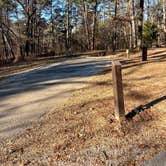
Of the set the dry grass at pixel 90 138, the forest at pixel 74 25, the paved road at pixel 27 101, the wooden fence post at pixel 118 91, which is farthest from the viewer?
the forest at pixel 74 25

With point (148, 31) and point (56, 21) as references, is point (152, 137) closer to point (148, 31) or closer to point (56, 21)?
point (148, 31)

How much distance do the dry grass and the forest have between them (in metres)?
30.5

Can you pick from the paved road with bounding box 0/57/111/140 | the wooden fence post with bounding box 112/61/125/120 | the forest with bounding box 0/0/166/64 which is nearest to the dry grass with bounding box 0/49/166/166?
the wooden fence post with bounding box 112/61/125/120

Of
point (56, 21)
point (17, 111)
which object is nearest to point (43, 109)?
point (17, 111)

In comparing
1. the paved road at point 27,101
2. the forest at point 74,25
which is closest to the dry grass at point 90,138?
the paved road at point 27,101

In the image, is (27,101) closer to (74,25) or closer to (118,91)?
(118,91)

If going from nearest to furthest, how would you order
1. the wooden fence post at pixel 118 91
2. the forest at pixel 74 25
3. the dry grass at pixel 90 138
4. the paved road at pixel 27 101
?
1. the dry grass at pixel 90 138
2. the wooden fence post at pixel 118 91
3. the paved road at pixel 27 101
4. the forest at pixel 74 25

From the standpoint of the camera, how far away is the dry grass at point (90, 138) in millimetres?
4387

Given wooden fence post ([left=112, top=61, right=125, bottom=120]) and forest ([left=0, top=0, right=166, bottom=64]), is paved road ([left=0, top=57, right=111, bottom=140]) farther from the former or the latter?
forest ([left=0, top=0, right=166, bottom=64])

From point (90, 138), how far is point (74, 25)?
56.9 metres

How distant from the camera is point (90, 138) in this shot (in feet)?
16.6

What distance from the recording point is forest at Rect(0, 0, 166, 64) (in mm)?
41250

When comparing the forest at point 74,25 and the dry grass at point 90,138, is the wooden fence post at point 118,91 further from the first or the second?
A: the forest at point 74,25

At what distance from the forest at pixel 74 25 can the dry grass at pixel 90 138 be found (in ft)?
100
